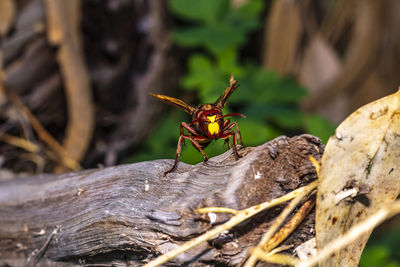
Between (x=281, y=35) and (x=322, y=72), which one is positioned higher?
(x=281, y=35)

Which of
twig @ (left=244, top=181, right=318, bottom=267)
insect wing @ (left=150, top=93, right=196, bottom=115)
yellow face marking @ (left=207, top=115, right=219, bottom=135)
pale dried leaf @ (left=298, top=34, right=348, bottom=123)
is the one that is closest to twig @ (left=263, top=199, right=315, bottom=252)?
twig @ (left=244, top=181, right=318, bottom=267)

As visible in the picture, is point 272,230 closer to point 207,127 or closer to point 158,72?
point 207,127

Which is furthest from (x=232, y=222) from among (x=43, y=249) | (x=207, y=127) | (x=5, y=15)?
(x=5, y=15)

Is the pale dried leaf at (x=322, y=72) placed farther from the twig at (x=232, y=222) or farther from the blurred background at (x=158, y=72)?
the twig at (x=232, y=222)

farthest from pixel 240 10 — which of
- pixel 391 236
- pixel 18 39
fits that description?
pixel 391 236

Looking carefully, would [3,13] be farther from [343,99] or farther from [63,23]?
[343,99]

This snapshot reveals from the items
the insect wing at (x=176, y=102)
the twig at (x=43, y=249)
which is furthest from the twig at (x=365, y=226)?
the twig at (x=43, y=249)

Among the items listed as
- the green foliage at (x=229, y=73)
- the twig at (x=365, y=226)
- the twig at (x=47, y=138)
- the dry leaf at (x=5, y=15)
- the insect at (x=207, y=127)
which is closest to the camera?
the twig at (x=365, y=226)

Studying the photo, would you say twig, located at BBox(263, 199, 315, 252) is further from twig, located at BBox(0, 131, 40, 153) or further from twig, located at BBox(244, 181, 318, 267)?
twig, located at BBox(0, 131, 40, 153)
